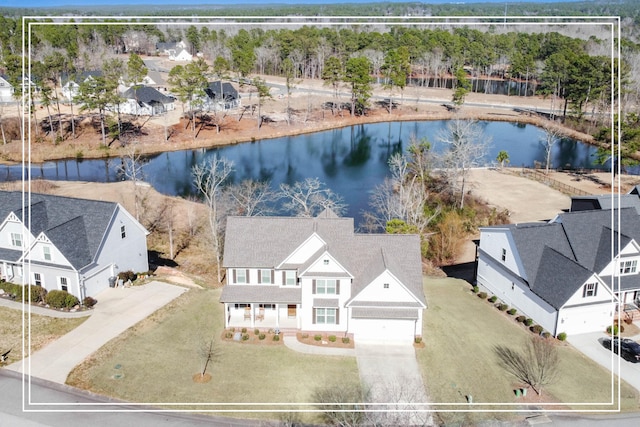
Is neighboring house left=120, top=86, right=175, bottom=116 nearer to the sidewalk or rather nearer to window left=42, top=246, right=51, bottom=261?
window left=42, top=246, right=51, bottom=261

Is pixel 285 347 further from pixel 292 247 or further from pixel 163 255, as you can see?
pixel 163 255

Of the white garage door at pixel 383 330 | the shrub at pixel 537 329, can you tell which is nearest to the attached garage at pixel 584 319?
the shrub at pixel 537 329

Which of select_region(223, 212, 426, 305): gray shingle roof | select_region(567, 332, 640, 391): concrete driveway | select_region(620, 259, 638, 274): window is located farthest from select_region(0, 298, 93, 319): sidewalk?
select_region(620, 259, 638, 274): window

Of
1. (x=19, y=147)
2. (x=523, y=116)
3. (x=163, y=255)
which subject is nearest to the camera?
(x=163, y=255)

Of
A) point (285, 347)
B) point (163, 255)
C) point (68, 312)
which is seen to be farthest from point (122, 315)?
point (163, 255)

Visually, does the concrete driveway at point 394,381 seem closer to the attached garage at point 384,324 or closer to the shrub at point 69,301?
the attached garage at point 384,324

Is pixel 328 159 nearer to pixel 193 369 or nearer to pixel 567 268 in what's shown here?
pixel 567 268
